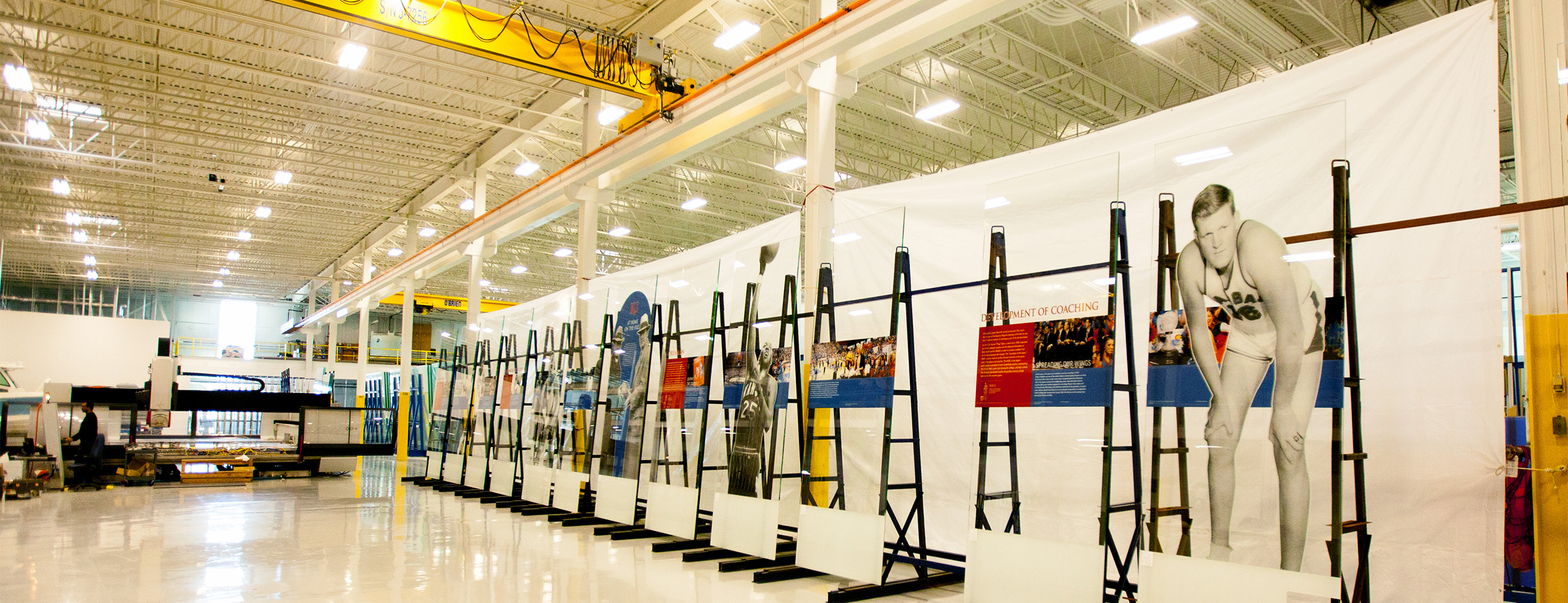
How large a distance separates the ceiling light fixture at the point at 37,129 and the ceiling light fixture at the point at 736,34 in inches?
500

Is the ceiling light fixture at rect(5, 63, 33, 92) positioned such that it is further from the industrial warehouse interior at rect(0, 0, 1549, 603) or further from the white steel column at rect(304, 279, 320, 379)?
the white steel column at rect(304, 279, 320, 379)

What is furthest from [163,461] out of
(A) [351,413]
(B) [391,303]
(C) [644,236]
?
(B) [391,303]

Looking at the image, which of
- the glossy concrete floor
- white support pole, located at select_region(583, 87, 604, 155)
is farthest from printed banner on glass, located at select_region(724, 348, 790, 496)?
white support pole, located at select_region(583, 87, 604, 155)

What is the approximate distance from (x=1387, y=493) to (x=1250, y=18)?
31.8ft

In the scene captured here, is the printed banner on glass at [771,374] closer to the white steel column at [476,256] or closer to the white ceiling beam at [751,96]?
the white ceiling beam at [751,96]

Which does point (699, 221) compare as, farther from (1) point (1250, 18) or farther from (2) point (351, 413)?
(1) point (1250, 18)

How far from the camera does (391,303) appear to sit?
1340 inches

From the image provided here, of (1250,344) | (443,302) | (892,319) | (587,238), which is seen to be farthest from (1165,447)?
(443,302)

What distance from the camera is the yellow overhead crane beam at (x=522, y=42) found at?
9172 mm

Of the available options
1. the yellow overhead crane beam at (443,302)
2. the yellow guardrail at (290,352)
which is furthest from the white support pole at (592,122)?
the yellow guardrail at (290,352)

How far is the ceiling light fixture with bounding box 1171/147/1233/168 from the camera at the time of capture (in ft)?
13.9

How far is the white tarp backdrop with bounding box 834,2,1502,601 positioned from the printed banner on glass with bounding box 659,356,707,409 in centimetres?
327

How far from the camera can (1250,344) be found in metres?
3.86

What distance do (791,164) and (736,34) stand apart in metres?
5.26
